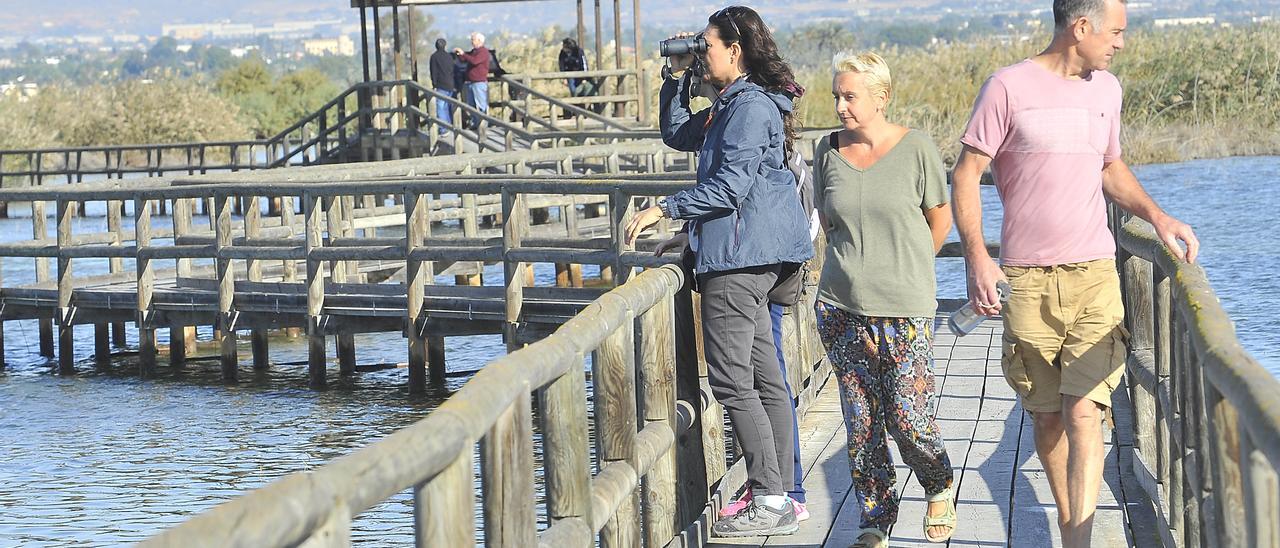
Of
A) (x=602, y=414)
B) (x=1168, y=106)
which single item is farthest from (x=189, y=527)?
(x=1168, y=106)

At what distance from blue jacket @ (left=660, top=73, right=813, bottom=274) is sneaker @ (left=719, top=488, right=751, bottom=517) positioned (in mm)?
680

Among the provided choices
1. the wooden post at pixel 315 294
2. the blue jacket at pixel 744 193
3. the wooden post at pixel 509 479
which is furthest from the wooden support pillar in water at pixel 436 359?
the wooden post at pixel 509 479

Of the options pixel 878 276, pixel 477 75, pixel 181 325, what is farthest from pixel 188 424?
pixel 477 75

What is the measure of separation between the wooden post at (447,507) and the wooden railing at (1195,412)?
4.22 ft

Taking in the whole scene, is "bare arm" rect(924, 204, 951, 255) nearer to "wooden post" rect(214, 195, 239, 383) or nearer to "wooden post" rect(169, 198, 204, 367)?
"wooden post" rect(214, 195, 239, 383)

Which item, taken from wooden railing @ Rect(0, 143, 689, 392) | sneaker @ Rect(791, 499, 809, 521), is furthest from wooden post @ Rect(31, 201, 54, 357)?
sneaker @ Rect(791, 499, 809, 521)

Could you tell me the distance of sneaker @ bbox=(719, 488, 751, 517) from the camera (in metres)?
5.12

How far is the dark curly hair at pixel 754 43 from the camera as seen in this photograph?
16.0 feet

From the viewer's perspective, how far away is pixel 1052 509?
17.8 feet

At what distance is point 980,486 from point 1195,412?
1715 millimetres

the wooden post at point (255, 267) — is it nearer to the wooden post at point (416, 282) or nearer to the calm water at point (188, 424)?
the calm water at point (188, 424)

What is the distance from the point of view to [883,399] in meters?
4.74

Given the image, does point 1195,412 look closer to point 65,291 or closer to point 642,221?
point 642,221

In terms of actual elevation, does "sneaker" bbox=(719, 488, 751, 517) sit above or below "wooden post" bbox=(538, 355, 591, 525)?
below
